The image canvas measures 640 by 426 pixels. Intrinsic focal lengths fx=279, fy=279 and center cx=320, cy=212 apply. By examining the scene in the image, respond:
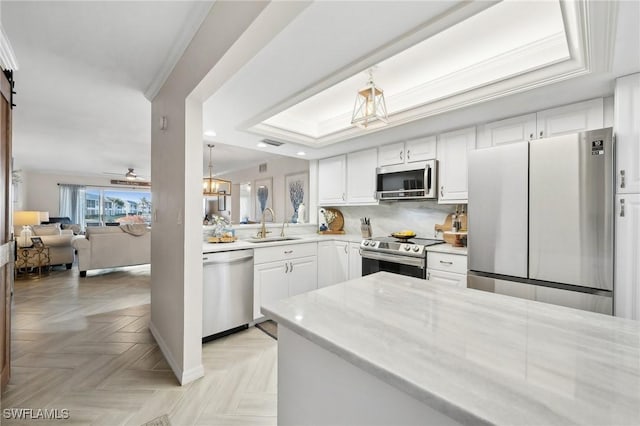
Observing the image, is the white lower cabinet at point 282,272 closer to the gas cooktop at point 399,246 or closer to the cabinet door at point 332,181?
the gas cooktop at point 399,246

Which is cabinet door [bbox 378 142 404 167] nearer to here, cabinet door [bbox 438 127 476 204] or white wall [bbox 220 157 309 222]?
cabinet door [bbox 438 127 476 204]

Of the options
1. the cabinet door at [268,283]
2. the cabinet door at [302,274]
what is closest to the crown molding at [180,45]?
the cabinet door at [268,283]

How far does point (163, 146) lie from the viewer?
235 centimetres

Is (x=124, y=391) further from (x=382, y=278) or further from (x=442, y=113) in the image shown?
(x=442, y=113)

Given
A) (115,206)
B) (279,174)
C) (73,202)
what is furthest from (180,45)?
(115,206)

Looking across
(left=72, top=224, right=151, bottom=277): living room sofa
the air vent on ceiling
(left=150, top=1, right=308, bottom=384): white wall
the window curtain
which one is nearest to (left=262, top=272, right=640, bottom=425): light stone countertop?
(left=150, top=1, right=308, bottom=384): white wall

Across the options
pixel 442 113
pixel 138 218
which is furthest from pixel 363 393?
pixel 138 218

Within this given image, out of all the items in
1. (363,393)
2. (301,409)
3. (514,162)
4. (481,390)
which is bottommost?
(301,409)

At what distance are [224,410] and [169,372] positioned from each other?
64 cm

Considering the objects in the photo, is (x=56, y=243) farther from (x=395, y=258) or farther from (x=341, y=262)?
(x=395, y=258)

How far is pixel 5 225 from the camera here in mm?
1774

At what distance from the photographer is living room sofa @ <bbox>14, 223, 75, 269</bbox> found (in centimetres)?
513

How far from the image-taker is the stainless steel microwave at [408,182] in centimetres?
290

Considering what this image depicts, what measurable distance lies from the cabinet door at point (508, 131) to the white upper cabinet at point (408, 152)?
1.56 feet
